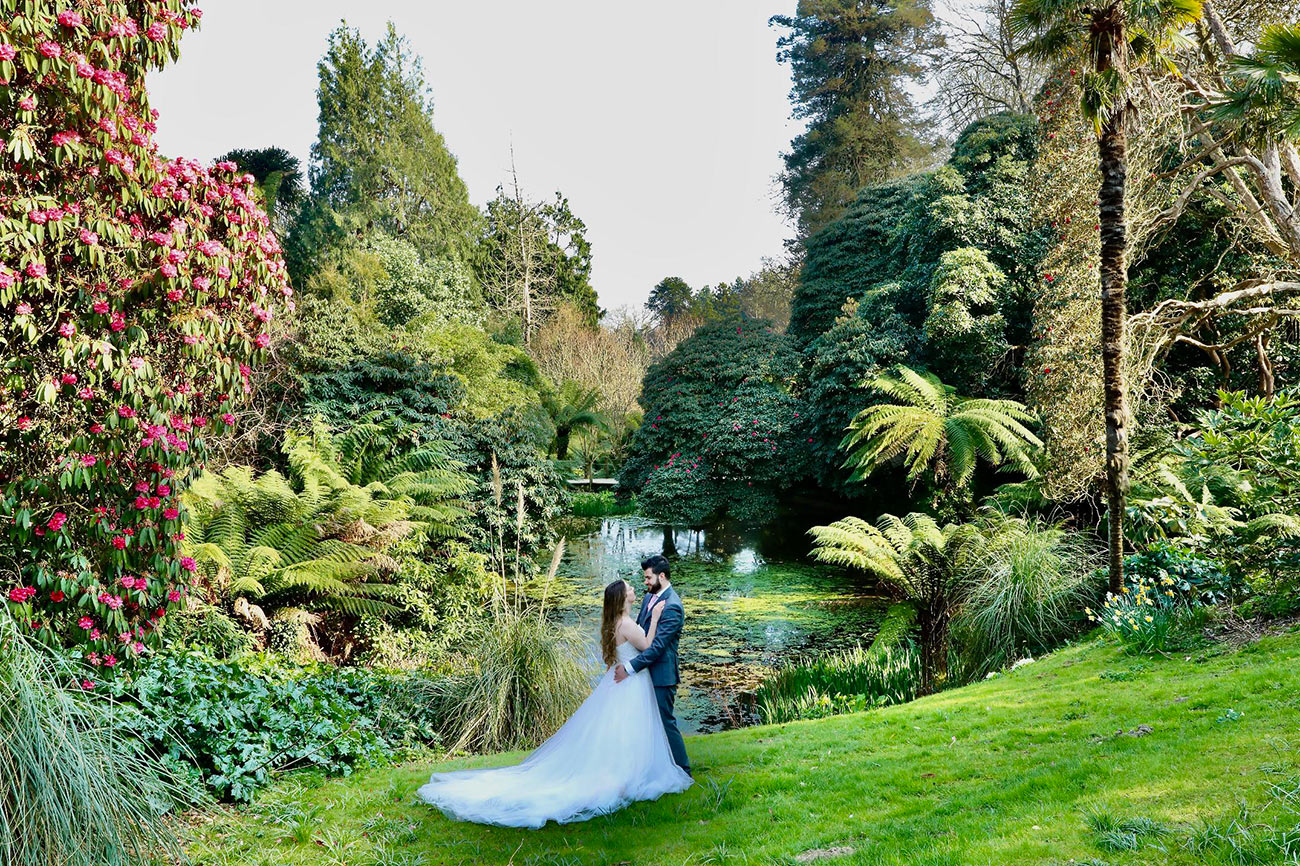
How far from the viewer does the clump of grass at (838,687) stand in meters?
7.99

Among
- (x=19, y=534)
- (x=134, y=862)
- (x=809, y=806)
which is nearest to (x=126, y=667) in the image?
(x=19, y=534)

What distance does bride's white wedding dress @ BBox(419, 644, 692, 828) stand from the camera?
4.51m

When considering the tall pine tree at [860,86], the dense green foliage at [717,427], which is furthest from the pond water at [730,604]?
the tall pine tree at [860,86]

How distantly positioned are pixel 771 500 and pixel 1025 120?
8.89 m

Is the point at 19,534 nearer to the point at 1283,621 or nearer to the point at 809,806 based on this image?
the point at 809,806

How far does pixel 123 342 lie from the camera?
528 cm

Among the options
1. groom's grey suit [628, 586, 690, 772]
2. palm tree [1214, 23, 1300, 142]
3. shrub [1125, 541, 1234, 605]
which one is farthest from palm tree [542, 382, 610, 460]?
groom's grey suit [628, 586, 690, 772]

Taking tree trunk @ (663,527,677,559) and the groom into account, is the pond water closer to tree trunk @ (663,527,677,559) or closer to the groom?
tree trunk @ (663,527,677,559)

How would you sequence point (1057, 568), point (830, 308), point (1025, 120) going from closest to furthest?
point (1057, 568) → point (1025, 120) → point (830, 308)

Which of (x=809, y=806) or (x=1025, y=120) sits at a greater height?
(x=1025, y=120)

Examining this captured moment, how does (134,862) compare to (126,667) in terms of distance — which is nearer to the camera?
(134,862)

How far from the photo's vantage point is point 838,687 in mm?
8250

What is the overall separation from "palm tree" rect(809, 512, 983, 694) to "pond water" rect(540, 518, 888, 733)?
3.60 feet

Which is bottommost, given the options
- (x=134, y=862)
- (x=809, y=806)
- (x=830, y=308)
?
→ (x=809, y=806)
